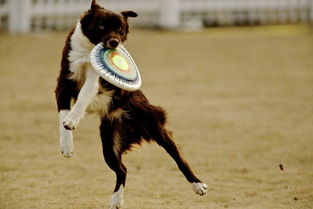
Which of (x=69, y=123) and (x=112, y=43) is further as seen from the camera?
(x=112, y=43)

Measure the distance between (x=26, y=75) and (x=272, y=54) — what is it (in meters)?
5.20

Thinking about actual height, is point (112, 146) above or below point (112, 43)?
below

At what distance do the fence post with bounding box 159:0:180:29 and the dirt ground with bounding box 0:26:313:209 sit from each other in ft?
1.13

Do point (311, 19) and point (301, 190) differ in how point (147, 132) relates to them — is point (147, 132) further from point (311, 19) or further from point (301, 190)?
point (311, 19)

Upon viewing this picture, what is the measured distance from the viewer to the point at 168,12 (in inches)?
632

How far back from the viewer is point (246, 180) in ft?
23.3

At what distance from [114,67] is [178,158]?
38.9 inches

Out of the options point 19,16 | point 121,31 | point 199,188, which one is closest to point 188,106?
point 199,188

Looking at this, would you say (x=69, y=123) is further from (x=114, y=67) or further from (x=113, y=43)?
(x=113, y=43)

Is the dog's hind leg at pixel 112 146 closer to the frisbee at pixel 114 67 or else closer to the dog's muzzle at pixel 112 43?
the frisbee at pixel 114 67

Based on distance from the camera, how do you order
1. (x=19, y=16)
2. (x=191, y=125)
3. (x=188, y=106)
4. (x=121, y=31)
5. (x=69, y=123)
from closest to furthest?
(x=69, y=123) → (x=121, y=31) → (x=191, y=125) → (x=188, y=106) → (x=19, y=16)

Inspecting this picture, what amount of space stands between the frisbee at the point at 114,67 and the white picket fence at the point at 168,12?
10.4m

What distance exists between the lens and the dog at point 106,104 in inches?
215

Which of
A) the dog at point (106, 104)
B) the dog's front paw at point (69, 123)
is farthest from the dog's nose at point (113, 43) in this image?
the dog's front paw at point (69, 123)
